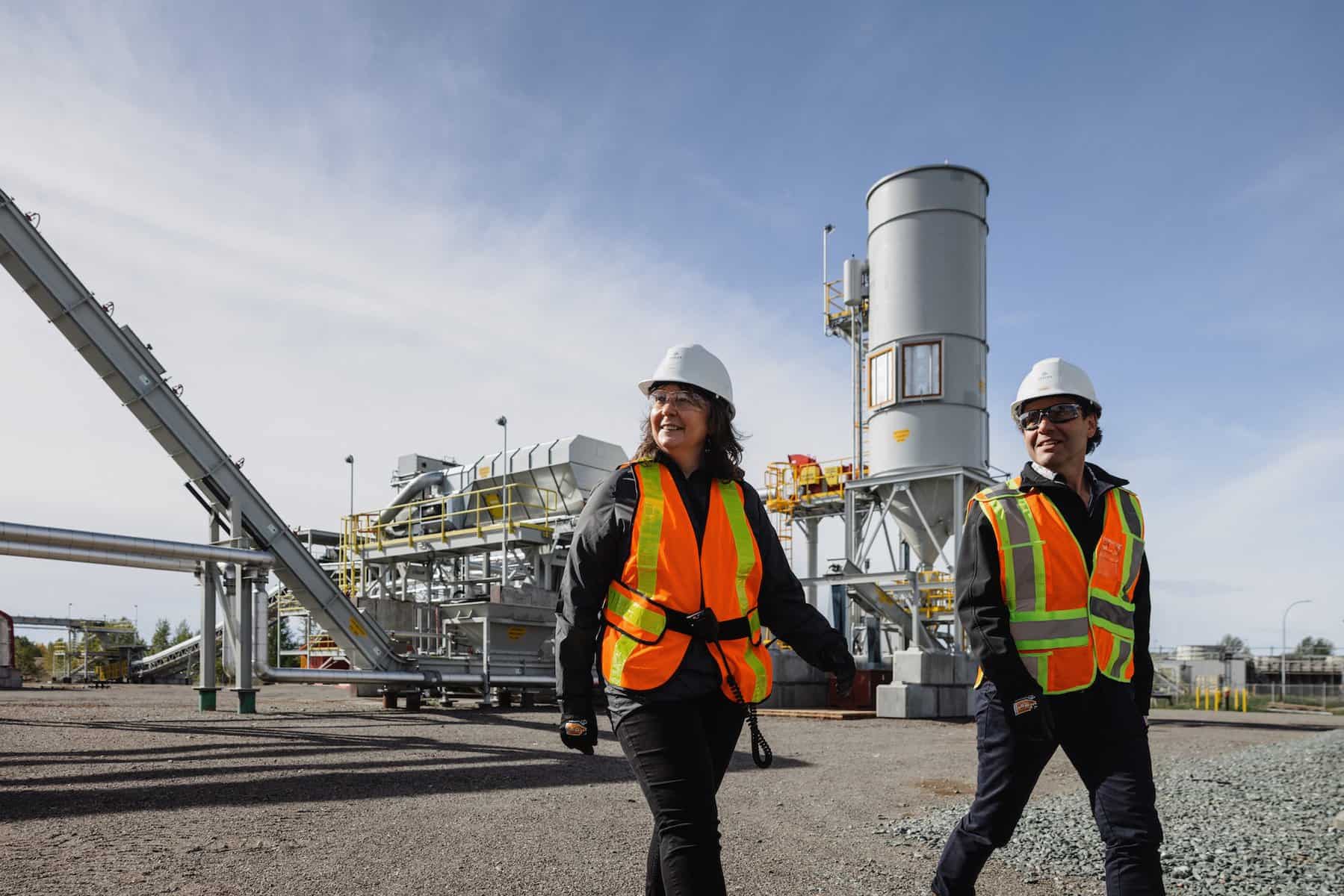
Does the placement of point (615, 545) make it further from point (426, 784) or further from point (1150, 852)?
point (426, 784)

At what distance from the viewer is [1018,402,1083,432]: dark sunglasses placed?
12.3 feet

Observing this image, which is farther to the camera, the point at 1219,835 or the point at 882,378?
the point at 882,378

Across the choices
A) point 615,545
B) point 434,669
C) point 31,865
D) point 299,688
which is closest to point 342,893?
point 31,865

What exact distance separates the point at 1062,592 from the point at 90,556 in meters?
12.3

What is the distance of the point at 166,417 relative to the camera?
1443 centimetres

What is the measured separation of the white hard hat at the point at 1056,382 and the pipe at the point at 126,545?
1138 centimetres

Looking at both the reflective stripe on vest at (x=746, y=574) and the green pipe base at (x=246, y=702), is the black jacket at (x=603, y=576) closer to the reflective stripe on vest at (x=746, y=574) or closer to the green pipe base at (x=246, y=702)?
the reflective stripe on vest at (x=746, y=574)

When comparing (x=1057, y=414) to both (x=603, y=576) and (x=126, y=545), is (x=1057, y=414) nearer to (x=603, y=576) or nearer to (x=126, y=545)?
(x=603, y=576)

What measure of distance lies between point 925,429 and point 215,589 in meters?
12.5

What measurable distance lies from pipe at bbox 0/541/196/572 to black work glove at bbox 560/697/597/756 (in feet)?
35.2

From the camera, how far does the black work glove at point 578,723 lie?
3.06 m

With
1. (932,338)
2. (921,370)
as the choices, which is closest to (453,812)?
(921,370)

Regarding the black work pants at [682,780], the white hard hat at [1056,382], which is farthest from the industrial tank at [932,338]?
the black work pants at [682,780]

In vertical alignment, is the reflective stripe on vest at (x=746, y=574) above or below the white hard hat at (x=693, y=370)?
below
